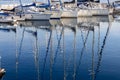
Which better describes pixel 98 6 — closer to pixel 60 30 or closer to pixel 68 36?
pixel 60 30

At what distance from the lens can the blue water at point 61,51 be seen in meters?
27.5

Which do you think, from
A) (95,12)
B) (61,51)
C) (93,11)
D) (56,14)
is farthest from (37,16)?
(61,51)

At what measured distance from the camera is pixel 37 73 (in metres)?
27.6

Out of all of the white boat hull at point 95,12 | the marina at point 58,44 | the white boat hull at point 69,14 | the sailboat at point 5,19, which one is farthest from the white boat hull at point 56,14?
the sailboat at point 5,19

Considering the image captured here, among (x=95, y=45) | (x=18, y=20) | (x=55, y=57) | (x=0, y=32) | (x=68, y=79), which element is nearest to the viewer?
(x=68, y=79)

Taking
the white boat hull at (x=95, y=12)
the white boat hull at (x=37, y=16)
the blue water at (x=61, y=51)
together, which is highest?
the blue water at (x=61, y=51)

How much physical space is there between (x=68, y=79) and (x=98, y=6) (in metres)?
50.0

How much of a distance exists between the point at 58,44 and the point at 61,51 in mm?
3971

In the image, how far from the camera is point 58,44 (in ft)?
132

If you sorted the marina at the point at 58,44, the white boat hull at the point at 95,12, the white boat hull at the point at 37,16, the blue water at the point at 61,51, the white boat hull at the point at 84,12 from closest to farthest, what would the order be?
1. the blue water at the point at 61,51
2. the marina at the point at 58,44
3. the white boat hull at the point at 37,16
4. the white boat hull at the point at 84,12
5. the white boat hull at the point at 95,12

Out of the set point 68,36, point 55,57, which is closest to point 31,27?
point 68,36

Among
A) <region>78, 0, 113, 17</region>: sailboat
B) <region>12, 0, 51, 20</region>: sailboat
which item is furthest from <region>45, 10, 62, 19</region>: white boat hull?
<region>78, 0, 113, 17</region>: sailboat

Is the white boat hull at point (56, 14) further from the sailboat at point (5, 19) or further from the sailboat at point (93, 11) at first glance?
the sailboat at point (5, 19)

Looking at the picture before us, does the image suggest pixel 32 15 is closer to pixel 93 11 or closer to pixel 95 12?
pixel 93 11
